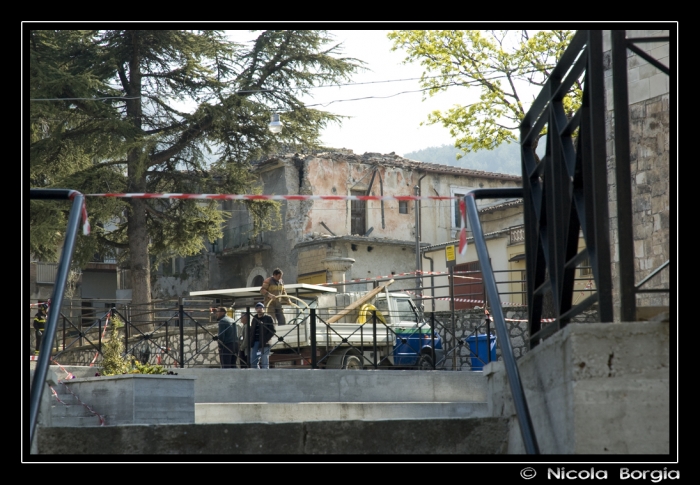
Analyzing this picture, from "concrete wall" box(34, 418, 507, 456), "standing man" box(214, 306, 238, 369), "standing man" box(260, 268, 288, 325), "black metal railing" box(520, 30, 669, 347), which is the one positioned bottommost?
"standing man" box(214, 306, 238, 369)

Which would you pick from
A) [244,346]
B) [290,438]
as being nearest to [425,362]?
[244,346]

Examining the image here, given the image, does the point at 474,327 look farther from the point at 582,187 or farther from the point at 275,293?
the point at 582,187

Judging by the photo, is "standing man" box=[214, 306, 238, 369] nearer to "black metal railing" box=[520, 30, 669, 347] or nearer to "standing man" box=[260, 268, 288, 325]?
"standing man" box=[260, 268, 288, 325]

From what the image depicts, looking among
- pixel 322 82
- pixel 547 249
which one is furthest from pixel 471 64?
pixel 547 249

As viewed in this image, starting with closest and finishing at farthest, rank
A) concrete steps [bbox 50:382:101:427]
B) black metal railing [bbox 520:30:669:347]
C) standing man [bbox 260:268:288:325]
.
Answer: black metal railing [bbox 520:30:669:347], concrete steps [bbox 50:382:101:427], standing man [bbox 260:268:288:325]

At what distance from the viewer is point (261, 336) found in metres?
14.6

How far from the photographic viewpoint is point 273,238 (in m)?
39.9

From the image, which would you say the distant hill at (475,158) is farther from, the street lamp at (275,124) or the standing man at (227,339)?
the standing man at (227,339)

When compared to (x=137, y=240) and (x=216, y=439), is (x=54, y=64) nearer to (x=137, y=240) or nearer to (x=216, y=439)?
(x=137, y=240)
